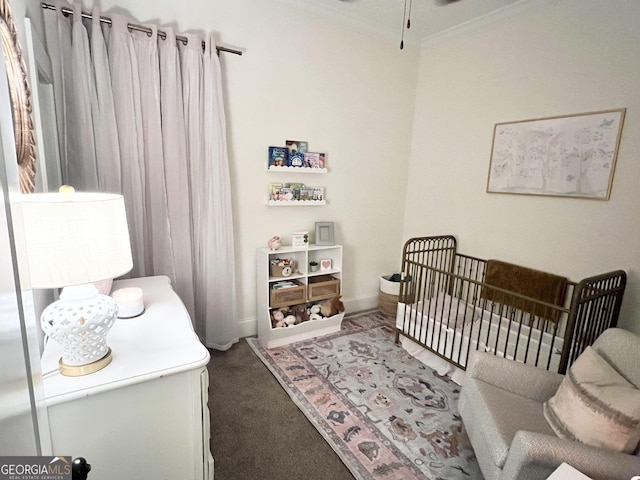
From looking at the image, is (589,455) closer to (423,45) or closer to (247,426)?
(247,426)

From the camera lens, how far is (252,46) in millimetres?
2471

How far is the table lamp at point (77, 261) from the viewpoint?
2.87 feet

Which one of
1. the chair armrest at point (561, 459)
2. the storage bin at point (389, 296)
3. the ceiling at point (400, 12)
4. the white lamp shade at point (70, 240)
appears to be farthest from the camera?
the storage bin at point (389, 296)

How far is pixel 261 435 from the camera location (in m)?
1.79

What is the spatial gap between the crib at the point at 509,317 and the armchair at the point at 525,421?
0.31 m

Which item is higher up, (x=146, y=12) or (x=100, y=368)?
(x=146, y=12)

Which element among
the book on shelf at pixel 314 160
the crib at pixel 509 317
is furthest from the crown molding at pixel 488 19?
the crib at pixel 509 317

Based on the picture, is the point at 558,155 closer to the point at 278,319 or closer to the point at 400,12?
the point at 400,12

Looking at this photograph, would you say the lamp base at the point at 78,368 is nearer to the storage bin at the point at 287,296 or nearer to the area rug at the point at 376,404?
the area rug at the point at 376,404

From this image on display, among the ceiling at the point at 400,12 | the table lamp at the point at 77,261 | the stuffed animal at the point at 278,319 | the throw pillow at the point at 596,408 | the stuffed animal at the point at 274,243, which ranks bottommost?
the stuffed animal at the point at 278,319

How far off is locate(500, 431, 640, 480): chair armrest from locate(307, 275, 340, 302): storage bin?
184 centimetres

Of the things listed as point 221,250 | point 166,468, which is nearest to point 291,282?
point 221,250

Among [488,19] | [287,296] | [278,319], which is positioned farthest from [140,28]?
[488,19]

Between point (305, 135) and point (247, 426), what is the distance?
217cm
